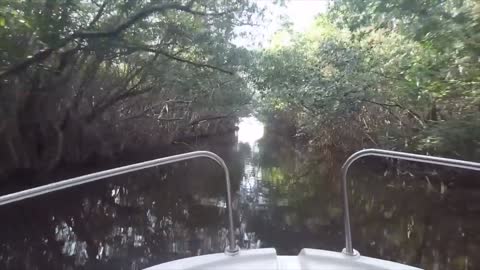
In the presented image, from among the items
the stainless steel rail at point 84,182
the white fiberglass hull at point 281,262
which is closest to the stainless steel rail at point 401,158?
the white fiberglass hull at point 281,262

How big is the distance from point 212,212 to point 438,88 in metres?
3.93

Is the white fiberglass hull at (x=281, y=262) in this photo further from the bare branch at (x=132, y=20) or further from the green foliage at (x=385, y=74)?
the bare branch at (x=132, y=20)

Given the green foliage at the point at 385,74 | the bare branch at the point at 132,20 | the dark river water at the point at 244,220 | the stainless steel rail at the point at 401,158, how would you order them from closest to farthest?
the stainless steel rail at the point at 401,158, the dark river water at the point at 244,220, the green foliage at the point at 385,74, the bare branch at the point at 132,20

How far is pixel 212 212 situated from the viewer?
21.9 ft

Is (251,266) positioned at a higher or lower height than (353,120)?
lower

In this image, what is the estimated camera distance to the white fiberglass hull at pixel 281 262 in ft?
7.48

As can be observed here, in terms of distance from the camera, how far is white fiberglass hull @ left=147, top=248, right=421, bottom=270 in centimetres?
228

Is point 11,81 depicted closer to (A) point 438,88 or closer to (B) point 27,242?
(B) point 27,242

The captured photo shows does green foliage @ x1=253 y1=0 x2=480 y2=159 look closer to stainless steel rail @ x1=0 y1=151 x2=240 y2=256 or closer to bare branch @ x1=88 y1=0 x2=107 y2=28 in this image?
bare branch @ x1=88 y1=0 x2=107 y2=28

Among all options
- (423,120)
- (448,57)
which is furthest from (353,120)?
(448,57)

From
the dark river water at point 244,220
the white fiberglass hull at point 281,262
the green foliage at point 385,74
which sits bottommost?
the dark river water at point 244,220

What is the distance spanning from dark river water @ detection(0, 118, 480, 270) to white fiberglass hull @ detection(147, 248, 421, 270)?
231cm

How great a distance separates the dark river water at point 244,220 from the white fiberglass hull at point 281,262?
2313mm

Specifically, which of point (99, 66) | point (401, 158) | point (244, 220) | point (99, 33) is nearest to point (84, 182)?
point (401, 158)
